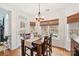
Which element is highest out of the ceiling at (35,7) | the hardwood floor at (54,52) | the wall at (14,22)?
the ceiling at (35,7)

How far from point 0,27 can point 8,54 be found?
0.47 meters

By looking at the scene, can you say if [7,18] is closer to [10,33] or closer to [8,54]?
[10,33]

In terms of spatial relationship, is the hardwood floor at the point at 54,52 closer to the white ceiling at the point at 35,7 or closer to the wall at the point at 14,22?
the wall at the point at 14,22

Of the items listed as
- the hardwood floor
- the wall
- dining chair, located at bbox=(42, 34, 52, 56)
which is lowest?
the hardwood floor

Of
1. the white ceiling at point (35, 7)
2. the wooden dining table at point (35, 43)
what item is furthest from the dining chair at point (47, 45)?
the white ceiling at point (35, 7)

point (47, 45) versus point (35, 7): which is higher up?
point (35, 7)

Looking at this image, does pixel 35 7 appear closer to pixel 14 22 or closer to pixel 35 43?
pixel 14 22

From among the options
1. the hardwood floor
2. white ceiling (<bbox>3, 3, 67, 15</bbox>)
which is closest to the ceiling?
white ceiling (<bbox>3, 3, 67, 15</bbox>)

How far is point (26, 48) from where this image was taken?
7.23ft

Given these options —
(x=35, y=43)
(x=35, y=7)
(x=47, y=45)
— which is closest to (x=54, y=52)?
(x=47, y=45)

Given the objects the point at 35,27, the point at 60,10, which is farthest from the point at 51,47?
the point at 60,10

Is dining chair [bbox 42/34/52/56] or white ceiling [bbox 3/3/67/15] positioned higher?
white ceiling [bbox 3/3/67/15]

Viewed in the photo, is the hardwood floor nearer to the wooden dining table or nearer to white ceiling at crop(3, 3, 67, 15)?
the wooden dining table

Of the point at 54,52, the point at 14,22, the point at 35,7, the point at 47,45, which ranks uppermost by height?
the point at 35,7
